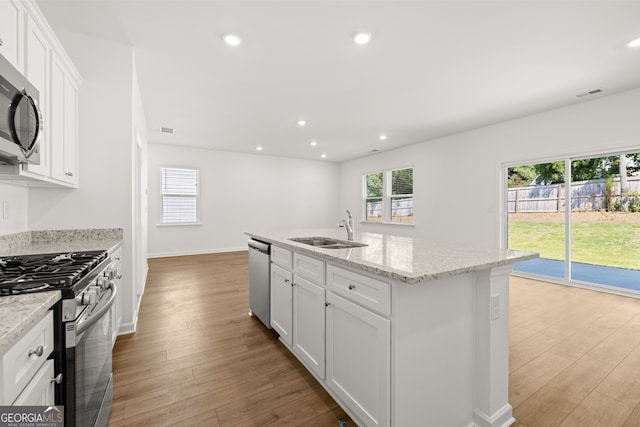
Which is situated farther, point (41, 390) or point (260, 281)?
point (260, 281)

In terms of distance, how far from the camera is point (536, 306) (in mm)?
3291

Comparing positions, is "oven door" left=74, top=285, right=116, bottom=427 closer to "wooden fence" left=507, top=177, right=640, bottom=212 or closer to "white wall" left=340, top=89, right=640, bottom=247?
"white wall" left=340, top=89, right=640, bottom=247

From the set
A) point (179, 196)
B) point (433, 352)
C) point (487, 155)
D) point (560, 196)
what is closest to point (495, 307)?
point (433, 352)

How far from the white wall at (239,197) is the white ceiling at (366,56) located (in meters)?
2.20

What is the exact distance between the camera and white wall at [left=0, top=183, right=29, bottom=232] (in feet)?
6.40

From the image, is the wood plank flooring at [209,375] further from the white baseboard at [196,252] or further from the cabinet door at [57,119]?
the white baseboard at [196,252]

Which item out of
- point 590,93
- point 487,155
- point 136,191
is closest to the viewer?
point 136,191

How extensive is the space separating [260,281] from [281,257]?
1.84 ft

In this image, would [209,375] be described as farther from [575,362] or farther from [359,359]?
[575,362]

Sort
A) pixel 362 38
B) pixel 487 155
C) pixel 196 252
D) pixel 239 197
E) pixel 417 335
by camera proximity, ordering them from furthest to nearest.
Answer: pixel 239 197
pixel 196 252
pixel 487 155
pixel 362 38
pixel 417 335

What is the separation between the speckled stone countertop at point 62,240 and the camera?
198cm

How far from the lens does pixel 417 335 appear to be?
126 cm

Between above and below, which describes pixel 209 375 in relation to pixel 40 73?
below

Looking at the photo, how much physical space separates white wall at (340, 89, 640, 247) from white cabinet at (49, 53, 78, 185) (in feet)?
19.1
